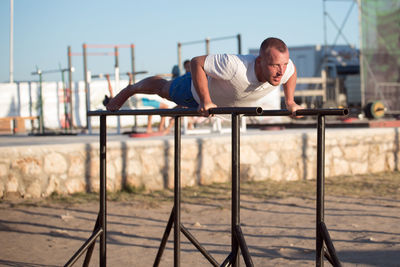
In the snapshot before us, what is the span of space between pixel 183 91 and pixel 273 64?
2.35ft

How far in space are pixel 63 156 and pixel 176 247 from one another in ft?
11.1

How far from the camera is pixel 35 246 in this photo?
167 inches

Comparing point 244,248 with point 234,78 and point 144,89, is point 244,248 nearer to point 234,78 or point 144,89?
point 234,78

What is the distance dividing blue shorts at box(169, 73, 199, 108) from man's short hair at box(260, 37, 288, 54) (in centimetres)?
63

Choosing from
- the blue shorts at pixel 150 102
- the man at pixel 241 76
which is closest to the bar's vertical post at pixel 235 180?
the man at pixel 241 76

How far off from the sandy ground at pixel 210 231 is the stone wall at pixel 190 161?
473 millimetres

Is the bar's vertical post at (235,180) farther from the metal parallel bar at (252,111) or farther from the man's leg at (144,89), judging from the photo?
the man's leg at (144,89)

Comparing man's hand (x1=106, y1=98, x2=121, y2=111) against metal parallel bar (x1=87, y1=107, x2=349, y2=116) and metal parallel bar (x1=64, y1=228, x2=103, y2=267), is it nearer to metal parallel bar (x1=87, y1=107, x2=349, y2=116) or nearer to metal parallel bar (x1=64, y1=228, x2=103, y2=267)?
metal parallel bar (x1=87, y1=107, x2=349, y2=116)

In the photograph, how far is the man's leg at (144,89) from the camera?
11.0 ft

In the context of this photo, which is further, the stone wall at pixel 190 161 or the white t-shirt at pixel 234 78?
the stone wall at pixel 190 161

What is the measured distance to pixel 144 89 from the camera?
135 inches

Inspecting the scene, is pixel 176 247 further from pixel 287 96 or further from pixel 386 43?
pixel 386 43

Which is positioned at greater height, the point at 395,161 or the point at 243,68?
the point at 243,68

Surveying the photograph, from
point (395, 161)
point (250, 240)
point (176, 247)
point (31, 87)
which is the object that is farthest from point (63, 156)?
point (31, 87)
